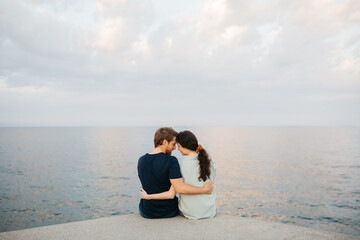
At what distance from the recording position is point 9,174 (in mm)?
29156

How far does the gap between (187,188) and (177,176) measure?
32 cm

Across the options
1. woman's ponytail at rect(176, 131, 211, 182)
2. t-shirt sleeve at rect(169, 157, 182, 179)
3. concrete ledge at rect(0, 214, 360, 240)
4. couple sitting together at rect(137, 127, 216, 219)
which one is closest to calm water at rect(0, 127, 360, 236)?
concrete ledge at rect(0, 214, 360, 240)

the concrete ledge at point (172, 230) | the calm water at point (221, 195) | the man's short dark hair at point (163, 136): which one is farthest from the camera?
the calm water at point (221, 195)

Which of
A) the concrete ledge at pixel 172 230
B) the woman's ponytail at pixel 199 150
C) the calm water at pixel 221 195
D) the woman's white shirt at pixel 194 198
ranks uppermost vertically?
the woman's ponytail at pixel 199 150

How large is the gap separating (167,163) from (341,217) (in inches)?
635

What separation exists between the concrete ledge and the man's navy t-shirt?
0.18m

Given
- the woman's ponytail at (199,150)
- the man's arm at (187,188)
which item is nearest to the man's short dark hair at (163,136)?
the woman's ponytail at (199,150)

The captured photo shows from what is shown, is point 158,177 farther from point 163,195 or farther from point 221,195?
point 221,195

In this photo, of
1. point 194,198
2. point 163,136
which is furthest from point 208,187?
point 163,136

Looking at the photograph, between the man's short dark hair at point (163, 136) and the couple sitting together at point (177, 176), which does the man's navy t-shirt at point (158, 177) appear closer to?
the couple sitting together at point (177, 176)

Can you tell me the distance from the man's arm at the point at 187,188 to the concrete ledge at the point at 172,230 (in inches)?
24.0

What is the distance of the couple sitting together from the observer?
4.57 m

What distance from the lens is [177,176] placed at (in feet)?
14.8

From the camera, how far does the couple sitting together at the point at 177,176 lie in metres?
4.57
